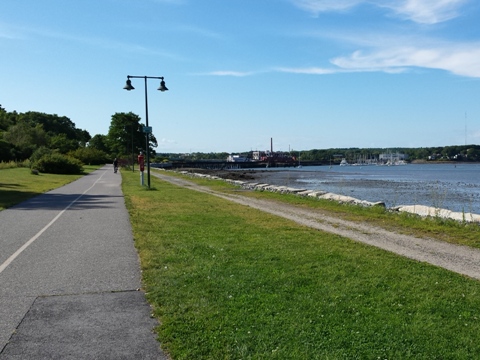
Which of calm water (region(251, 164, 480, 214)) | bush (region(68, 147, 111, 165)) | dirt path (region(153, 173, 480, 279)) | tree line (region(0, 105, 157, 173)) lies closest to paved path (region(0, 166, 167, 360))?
dirt path (region(153, 173, 480, 279))

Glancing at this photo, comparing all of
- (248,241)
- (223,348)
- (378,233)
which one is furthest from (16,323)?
(378,233)

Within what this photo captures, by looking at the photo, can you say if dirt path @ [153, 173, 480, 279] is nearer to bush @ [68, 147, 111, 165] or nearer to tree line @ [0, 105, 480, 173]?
tree line @ [0, 105, 480, 173]

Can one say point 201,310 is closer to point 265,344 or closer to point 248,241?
→ point 265,344

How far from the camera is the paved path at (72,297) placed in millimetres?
4430

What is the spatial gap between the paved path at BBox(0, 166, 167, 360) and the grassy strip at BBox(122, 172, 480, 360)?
0.30 m

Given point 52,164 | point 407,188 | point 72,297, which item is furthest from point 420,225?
point 52,164

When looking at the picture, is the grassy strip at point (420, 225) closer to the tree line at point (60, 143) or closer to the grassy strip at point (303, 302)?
the grassy strip at point (303, 302)

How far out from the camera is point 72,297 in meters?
6.00

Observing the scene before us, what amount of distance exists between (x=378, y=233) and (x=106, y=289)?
301 inches

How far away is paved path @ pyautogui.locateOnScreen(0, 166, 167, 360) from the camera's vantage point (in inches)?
174

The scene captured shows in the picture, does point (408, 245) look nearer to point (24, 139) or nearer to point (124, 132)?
point (24, 139)

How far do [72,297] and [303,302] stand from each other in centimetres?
287

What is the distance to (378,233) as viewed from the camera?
39.2ft

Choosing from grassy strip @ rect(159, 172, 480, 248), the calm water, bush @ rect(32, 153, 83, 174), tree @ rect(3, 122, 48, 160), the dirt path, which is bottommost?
the calm water
